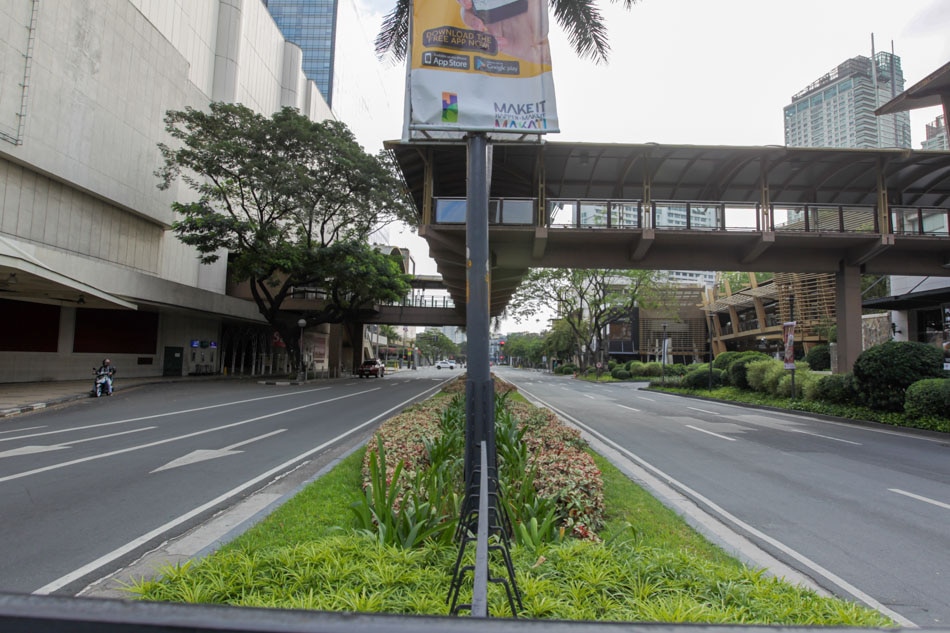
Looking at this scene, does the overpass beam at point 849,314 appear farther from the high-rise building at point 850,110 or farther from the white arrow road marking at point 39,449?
the high-rise building at point 850,110

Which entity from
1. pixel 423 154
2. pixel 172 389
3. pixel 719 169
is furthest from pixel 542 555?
pixel 172 389

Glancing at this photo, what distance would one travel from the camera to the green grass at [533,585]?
9.13ft

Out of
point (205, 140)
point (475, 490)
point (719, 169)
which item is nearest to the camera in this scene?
point (475, 490)

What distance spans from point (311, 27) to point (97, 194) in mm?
81392

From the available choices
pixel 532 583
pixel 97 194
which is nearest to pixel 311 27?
pixel 97 194

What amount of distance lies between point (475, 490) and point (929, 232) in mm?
19668

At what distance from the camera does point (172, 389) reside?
920 inches

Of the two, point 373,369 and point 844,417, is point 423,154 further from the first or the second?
point 373,369

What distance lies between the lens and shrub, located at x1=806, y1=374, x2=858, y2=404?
1747 centimetres

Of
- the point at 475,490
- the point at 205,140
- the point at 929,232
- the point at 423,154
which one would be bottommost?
the point at 475,490

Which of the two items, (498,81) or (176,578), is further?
(498,81)

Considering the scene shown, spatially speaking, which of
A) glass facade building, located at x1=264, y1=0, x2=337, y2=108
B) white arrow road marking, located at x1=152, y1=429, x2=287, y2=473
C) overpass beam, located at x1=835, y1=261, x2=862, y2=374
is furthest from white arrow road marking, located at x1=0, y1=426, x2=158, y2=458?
glass facade building, located at x1=264, y1=0, x2=337, y2=108

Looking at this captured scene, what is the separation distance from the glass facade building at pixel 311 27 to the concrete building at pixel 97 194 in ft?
188

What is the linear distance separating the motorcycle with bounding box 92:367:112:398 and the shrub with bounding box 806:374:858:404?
87.9 ft
